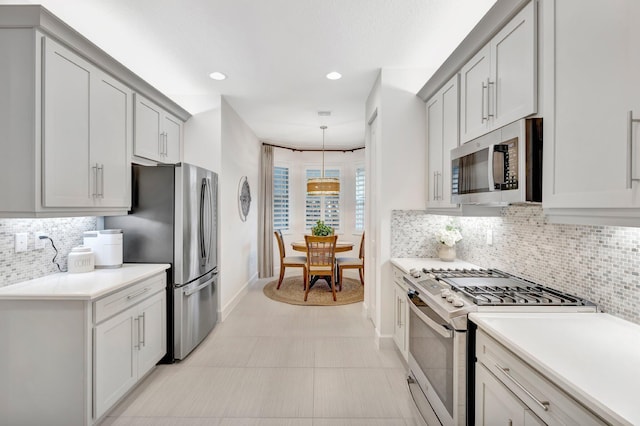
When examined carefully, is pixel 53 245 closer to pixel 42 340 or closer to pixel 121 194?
pixel 121 194

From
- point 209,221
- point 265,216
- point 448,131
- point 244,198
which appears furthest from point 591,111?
point 265,216

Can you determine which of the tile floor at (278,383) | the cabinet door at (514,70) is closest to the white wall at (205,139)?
the tile floor at (278,383)

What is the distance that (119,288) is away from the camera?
2.08 meters

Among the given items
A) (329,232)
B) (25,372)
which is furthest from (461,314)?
(329,232)

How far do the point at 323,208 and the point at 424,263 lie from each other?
454cm

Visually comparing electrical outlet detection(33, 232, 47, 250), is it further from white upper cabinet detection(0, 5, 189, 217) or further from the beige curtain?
the beige curtain

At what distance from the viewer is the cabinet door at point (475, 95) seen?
6.38 ft

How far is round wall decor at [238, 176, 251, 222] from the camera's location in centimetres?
480

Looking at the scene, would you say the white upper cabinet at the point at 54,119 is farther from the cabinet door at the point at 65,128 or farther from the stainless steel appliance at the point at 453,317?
the stainless steel appliance at the point at 453,317

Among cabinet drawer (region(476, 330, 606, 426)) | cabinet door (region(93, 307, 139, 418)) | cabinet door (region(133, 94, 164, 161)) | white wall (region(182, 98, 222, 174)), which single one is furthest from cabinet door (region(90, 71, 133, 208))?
cabinet drawer (region(476, 330, 606, 426))

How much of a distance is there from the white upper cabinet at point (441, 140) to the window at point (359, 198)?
4.05 metres

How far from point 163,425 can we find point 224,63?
119 inches

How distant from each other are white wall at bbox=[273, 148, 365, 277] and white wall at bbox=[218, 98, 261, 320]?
1386 millimetres

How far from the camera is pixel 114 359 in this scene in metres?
2.05
